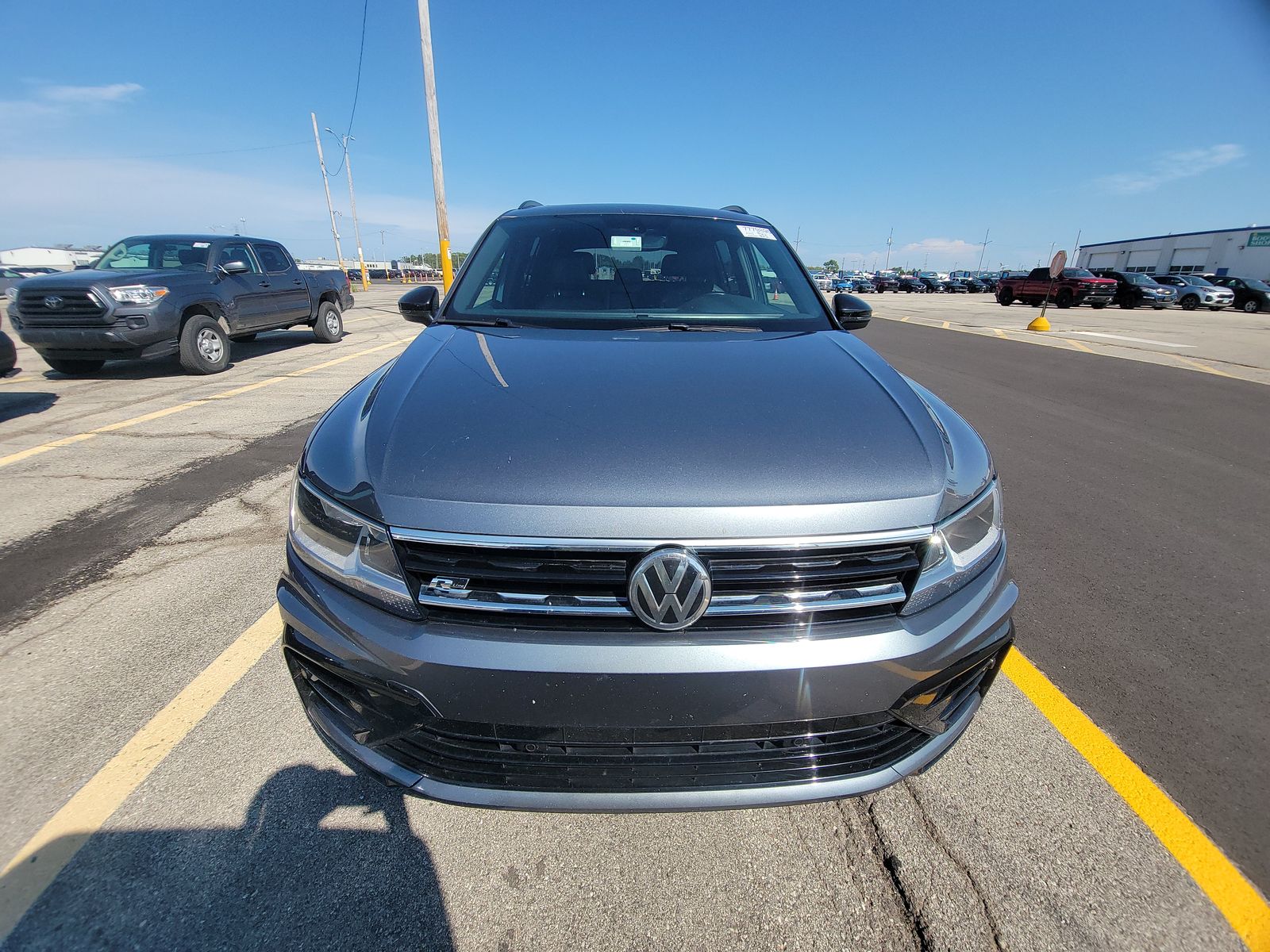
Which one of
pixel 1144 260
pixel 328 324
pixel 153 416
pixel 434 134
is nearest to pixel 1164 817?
pixel 153 416

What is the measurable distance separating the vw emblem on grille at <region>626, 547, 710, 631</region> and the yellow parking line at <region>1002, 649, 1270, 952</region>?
61.8 inches

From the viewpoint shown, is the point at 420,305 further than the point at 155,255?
No

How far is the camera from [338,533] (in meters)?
1.42

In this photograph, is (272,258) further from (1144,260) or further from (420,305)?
(1144,260)

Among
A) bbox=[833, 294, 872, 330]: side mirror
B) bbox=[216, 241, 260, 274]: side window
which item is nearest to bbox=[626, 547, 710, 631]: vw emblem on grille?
bbox=[833, 294, 872, 330]: side mirror

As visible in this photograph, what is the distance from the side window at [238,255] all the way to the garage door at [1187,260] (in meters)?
75.2

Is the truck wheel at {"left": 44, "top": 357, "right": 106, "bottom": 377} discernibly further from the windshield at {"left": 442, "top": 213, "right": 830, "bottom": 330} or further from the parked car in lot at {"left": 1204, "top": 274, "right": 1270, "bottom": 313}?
the parked car in lot at {"left": 1204, "top": 274, "right": 1270, "bottom": 313}

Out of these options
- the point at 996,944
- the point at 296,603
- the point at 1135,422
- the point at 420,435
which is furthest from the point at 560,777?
the point at 1135,422

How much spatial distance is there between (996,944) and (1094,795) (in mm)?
688

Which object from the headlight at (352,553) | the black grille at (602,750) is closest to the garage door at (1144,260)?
the black grille at (602,750)

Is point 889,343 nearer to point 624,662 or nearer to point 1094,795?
point 1094,795

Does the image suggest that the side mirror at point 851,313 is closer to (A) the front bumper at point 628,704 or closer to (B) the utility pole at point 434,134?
(A) the front bumper at point 628,704

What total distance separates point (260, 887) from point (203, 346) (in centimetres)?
865

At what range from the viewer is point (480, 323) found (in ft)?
7.88
